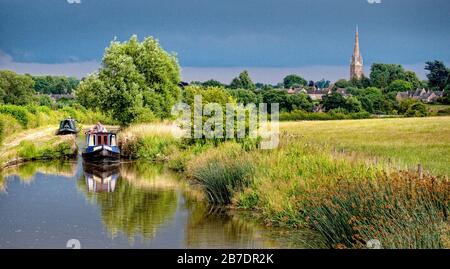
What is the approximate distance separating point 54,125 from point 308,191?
24856 mm

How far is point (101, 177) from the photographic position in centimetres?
2200

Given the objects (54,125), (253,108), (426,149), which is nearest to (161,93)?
(54,125)

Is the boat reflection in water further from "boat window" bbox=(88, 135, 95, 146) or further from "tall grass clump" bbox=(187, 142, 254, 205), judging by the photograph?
"tall grass clump" bbox=(187, 142, 254, 205)

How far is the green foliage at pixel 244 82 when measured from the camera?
3631 centimetres

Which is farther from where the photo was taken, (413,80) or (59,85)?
(59,85)

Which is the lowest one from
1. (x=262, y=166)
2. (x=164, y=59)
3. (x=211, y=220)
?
(x=211, y=220)

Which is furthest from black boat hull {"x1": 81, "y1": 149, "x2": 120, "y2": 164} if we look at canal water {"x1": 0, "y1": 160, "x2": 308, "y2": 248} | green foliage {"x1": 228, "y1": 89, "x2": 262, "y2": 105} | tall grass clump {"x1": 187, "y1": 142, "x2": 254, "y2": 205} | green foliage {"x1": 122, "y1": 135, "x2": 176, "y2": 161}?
tall grass clump {"x1": 187, "y1": 142, "x2": 254, "y2": 205}

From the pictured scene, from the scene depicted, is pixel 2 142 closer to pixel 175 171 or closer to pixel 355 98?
pixel 175 171

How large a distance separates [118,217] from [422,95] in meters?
22.1

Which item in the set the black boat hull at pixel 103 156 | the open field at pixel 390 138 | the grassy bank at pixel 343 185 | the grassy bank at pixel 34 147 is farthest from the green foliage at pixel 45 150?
the open field at pixel 390 138

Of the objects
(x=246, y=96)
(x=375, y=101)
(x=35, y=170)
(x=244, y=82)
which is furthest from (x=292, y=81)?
(x=35, y=170)

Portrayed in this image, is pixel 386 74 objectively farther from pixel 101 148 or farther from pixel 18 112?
pixel 18 112

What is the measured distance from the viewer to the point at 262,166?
51.2ft
